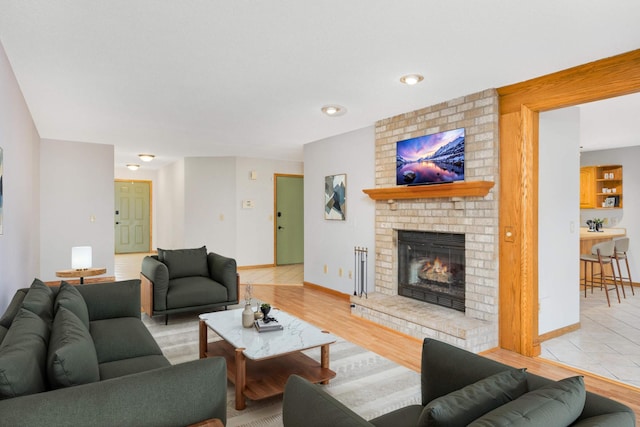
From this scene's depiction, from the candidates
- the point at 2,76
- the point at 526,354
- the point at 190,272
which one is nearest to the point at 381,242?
the point at 526,354

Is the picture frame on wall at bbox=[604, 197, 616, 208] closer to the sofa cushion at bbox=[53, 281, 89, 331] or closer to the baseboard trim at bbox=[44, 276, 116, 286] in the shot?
the sofa cushion at bbox=[53, 281, 89, 331]

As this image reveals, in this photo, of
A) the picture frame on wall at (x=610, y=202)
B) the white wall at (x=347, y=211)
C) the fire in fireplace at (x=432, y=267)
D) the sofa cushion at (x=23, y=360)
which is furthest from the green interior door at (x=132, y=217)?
the picture frame on wall at (x=610, y=202)

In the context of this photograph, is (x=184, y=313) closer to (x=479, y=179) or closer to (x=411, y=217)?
(x=411, y=217)

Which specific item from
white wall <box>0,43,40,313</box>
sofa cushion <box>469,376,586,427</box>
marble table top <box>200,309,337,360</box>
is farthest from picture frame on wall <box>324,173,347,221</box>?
sofa cushion <box>469,376,586,427</box>

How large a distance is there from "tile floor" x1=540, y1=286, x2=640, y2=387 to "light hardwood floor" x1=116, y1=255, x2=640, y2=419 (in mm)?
183

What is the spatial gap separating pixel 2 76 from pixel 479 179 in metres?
3.82

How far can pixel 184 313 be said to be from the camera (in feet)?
15.4

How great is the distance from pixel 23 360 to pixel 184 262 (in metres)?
3.47

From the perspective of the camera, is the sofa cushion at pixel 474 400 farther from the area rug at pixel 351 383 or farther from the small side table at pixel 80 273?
A: the small side table at pixel 80 273

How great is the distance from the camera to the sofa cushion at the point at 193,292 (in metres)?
4.24

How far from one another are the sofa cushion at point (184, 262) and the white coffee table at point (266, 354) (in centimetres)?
171

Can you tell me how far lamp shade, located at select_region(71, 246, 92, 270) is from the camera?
14.4 feet

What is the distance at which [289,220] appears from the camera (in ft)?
28.4

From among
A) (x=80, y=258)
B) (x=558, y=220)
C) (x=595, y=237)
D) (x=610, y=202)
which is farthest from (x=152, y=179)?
(x=610, y=202)
